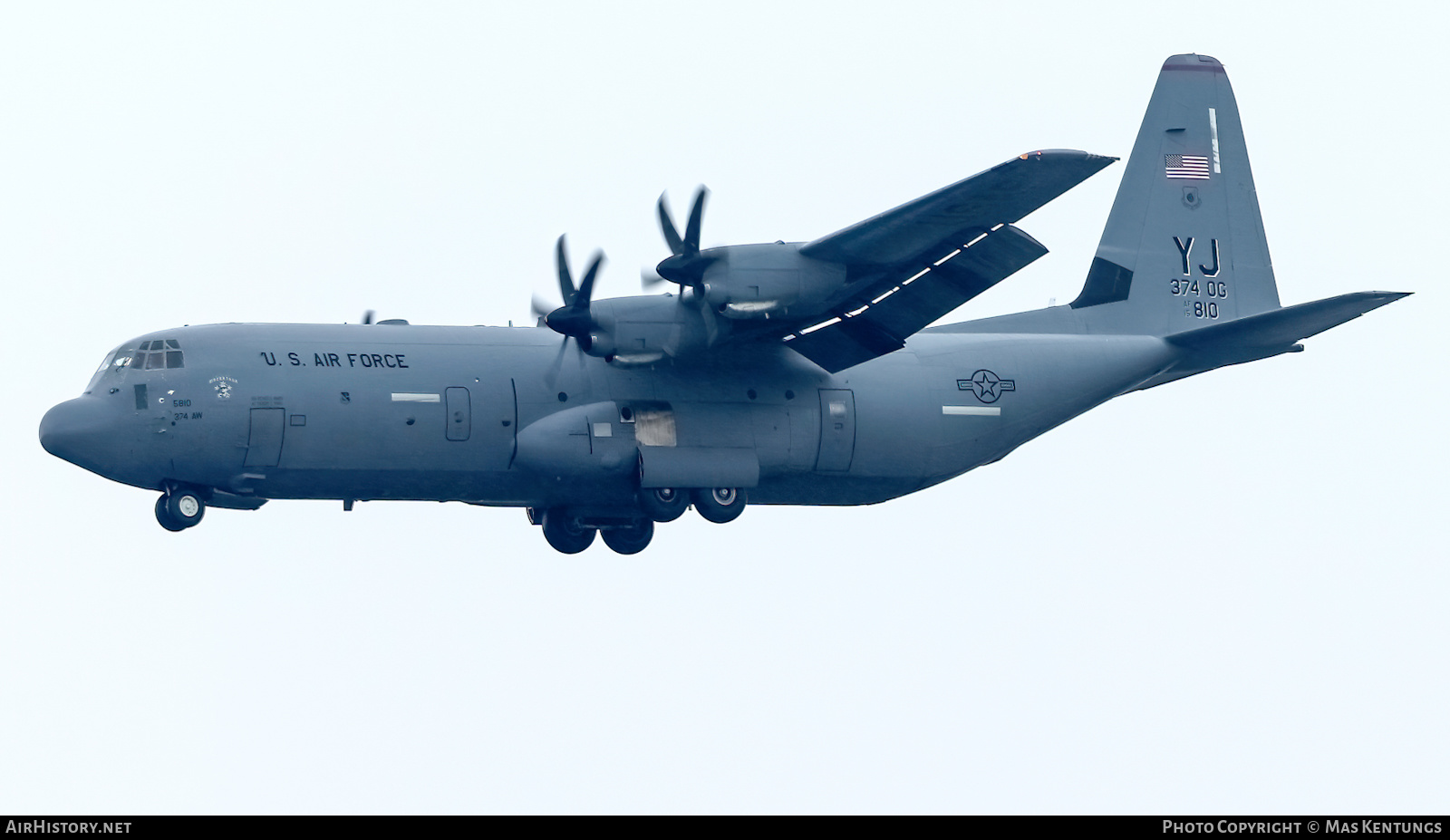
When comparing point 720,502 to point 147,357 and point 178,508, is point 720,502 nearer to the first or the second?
point 178,508

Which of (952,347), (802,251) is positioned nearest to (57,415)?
(802,251)

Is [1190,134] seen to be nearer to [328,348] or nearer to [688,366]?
[688,366]

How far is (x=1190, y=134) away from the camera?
26.5 meters

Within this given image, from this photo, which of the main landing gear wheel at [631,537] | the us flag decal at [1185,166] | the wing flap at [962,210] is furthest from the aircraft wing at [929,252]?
the us flag decal at [1185,166]

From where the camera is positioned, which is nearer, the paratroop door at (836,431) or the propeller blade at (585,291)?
the propeller blade at (585,291)

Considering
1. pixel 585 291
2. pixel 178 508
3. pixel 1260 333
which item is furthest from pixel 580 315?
pixel 1260 333

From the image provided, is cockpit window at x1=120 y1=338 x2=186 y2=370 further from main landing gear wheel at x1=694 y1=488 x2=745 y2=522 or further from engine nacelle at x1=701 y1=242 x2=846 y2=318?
main landing gear wheel at x1=694 y1=488 x2=745 y2=522

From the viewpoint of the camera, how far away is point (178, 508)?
21.5 meters

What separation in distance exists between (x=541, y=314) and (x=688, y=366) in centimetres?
213

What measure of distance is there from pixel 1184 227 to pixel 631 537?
27.7ft

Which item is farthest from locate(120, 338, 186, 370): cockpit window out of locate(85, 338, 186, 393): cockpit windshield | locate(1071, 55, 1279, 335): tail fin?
locate(1071, 55, 1279, 335): tail fin

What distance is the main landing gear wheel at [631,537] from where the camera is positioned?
24.2 meters

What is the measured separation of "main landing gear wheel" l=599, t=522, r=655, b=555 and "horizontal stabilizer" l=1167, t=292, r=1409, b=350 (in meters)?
6.88

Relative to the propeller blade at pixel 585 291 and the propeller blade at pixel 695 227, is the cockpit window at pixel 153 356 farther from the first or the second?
the propeller blade at pixel 695 227
